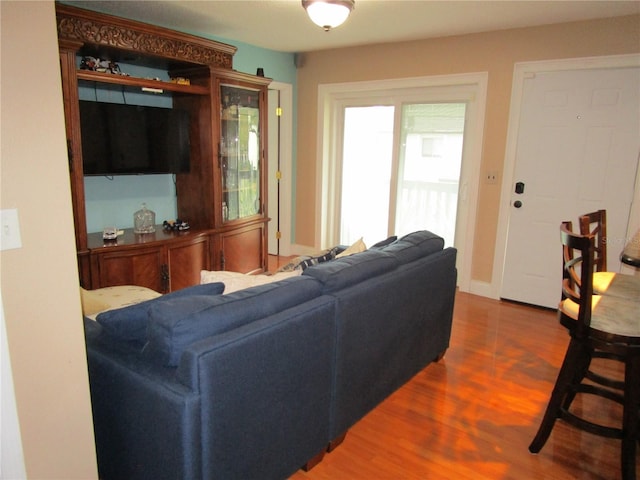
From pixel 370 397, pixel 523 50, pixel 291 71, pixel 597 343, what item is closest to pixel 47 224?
pixel 370 397

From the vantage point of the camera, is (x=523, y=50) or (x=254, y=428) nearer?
(x=254, y=428)

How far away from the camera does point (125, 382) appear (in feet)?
5.14

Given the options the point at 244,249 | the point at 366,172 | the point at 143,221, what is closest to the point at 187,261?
the point at 143,221

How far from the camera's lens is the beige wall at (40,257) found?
4.06ft

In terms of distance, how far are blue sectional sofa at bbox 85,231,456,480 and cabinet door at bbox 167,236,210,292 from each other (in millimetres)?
1765

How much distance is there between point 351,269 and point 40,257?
4.08 ft

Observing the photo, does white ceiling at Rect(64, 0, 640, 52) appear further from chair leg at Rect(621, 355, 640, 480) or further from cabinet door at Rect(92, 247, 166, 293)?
chair leg at Rect(621, 355, 640, 480)

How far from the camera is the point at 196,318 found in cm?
153

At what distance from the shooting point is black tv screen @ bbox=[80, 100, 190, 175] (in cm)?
324

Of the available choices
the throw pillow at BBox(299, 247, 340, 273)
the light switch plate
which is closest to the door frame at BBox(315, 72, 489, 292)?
the throw pillow at BBox(299, 247, 340, 273)

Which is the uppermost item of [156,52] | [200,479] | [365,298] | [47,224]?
[156,52]

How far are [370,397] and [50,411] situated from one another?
1421 mm

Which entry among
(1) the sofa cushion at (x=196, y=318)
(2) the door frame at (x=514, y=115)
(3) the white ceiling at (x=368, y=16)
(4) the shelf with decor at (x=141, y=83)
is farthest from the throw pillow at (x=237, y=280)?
(2) the door frame at (x=514, y=115)

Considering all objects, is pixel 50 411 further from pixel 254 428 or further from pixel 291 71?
pixel 291 71
